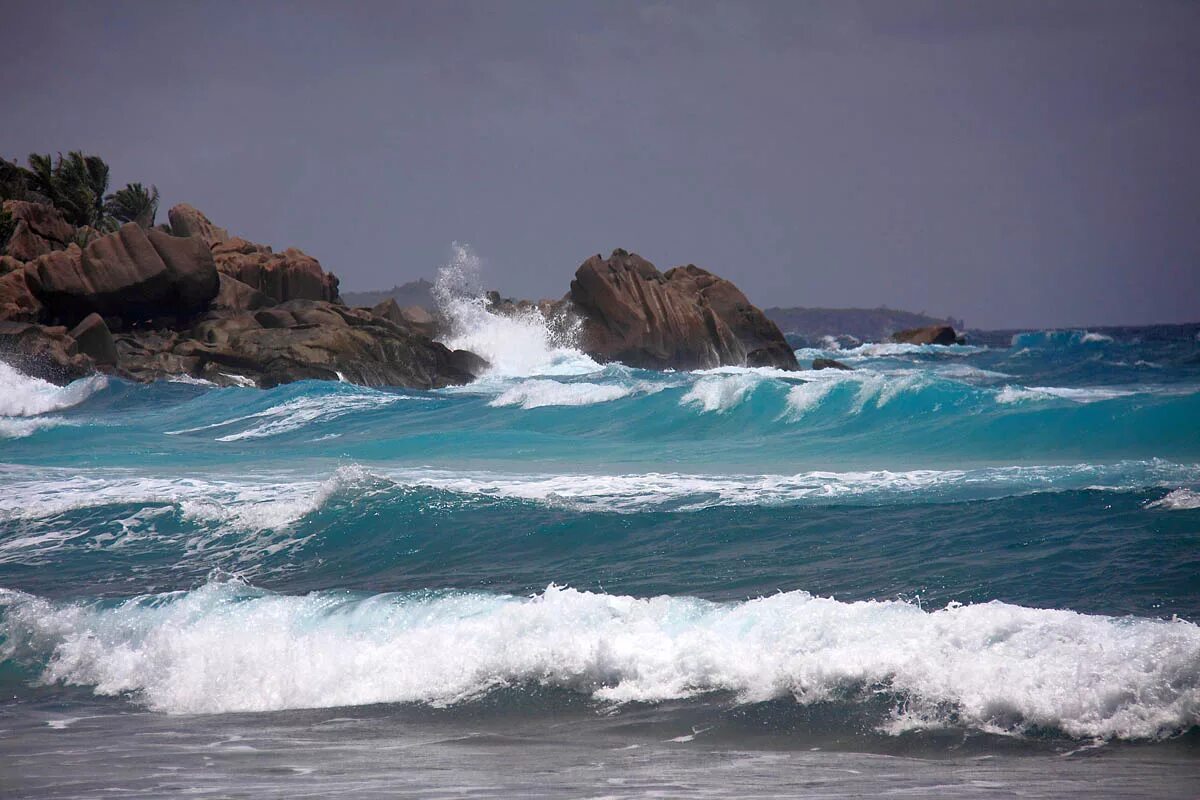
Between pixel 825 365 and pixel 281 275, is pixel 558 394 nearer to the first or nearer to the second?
pixel 281 275

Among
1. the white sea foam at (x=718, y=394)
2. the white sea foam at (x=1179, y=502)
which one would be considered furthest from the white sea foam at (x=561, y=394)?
the white sea foam at (x=1179, y=502)

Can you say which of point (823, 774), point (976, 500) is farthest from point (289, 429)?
point (823, 774)

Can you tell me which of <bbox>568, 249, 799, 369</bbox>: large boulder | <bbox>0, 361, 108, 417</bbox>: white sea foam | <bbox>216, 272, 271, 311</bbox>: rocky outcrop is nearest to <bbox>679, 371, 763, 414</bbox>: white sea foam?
<bbox>0, 361, 108, 417</bbox>: white sea foam

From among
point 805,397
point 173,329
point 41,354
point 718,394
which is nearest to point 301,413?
point 41,354

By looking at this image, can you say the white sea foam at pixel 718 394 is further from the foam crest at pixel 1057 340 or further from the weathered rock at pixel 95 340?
the foam crest at pixel 1057 340

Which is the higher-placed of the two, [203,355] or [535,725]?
[203,355]

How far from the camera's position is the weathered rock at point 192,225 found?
4525 cm

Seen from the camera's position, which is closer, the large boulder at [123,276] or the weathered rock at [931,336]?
the large boulder at [123,276]

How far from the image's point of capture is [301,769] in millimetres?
5262

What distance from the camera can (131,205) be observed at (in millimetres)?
53188

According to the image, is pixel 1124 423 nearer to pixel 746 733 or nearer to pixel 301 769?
pixel 746 733

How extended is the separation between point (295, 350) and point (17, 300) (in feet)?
25.2

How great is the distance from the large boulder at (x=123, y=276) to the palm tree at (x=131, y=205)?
68.2 ft

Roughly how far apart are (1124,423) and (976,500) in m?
9.13
